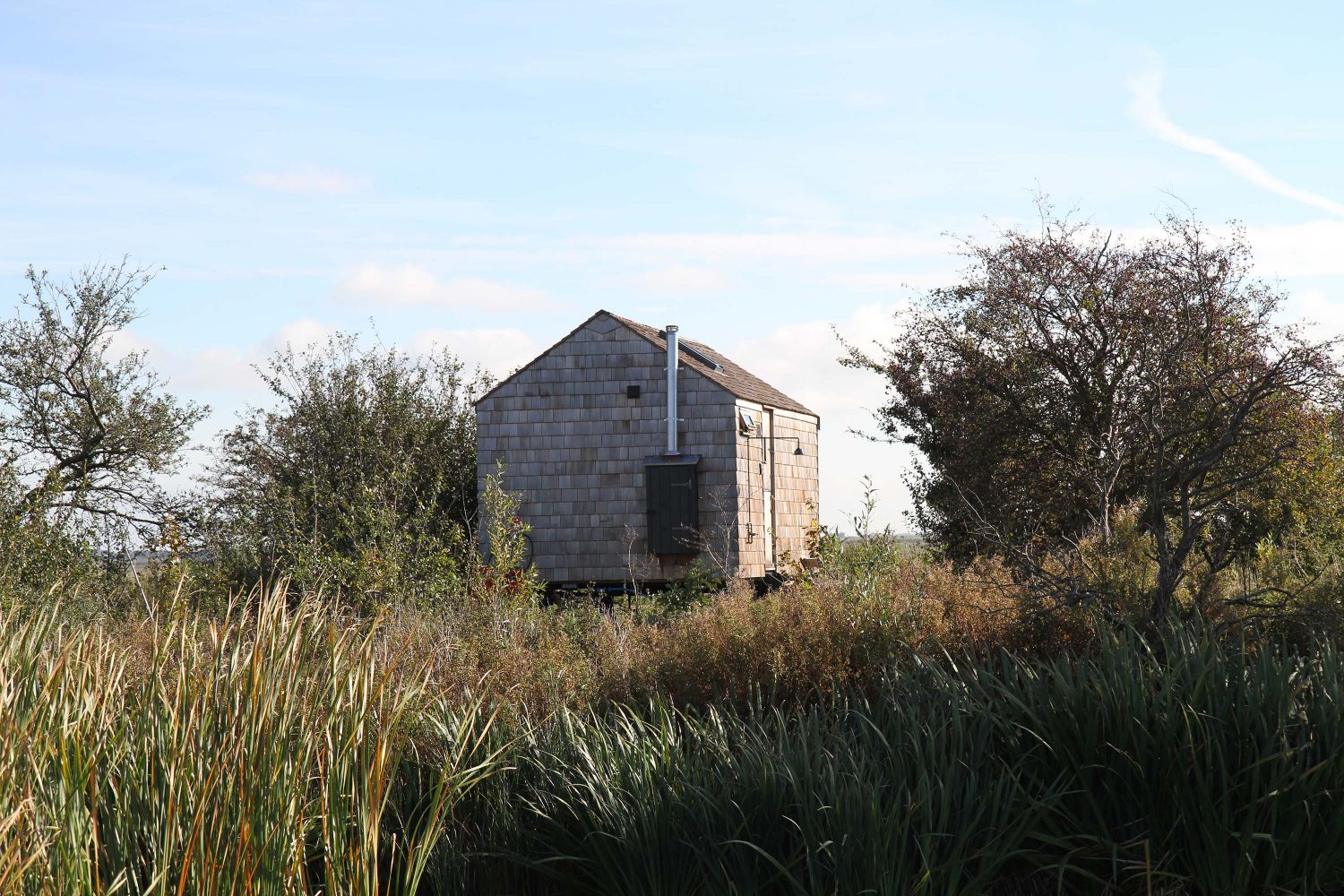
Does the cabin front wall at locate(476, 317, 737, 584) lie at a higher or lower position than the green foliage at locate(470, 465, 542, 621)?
higher

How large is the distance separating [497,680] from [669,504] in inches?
452

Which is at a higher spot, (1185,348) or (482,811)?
(1185,348)

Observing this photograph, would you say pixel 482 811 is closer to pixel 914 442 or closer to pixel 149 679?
pixel 149 679

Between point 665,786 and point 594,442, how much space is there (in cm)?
1488

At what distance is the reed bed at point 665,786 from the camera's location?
3.42 meters

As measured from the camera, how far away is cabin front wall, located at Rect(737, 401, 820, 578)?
744 inches

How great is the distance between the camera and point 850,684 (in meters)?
7.07

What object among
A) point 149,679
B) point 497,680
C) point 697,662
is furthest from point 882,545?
point 149,679

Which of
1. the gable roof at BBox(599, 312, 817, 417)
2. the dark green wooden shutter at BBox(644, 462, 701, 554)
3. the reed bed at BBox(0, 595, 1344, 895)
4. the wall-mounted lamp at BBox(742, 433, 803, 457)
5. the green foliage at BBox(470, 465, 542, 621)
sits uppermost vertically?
the gable roof at BBox(599, 312, 817, 417)

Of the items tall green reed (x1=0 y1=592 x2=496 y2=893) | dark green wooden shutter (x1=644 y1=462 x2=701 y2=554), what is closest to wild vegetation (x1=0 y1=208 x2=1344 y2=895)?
tall green reed (x1=0 y1=592 x2=496 y2=893)

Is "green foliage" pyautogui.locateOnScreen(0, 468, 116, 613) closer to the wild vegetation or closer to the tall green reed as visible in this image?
the wild vegetation

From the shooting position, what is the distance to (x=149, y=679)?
13.0 feet

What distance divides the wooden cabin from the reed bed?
518 inches

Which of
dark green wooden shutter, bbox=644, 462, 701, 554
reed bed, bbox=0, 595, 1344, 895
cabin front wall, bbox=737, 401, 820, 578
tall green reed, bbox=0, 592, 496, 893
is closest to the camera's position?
tall green reed, bbox=0, 592, 496, 893
